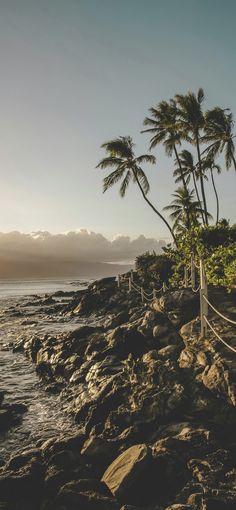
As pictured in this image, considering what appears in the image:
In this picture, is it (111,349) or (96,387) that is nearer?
(96,387)

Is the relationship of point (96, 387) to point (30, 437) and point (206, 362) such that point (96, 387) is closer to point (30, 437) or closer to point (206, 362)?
point (30, 437)

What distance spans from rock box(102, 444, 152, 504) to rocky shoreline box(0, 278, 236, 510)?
0.01m

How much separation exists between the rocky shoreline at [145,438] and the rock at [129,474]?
1cm

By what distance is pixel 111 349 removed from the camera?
980 cm

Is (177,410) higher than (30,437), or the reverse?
(177,410)

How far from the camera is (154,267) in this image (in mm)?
22172

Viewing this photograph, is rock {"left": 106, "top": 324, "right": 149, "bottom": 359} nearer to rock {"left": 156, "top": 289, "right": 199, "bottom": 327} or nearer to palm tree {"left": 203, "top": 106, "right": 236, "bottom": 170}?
rock {"left": 156, "top": 289, "right": 199, "bottom": 327}

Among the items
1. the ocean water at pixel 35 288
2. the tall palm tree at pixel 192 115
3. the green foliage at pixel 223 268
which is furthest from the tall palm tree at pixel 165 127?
the ocean water at pixel 35 288

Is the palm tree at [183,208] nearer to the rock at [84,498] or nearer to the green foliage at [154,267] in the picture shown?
the green foliage at [154,267]

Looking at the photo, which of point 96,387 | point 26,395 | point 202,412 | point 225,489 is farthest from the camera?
point 26,395

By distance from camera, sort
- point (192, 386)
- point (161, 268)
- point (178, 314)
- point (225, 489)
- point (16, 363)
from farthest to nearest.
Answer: point (161, 268)
point (16, 363)
point (178, 314)
point (192, 386)
point (225, 489)

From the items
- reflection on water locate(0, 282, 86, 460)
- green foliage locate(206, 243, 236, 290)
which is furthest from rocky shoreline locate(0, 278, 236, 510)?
green foliage locate(206, 243, 236, 290)

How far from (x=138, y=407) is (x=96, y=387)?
6.43 feet

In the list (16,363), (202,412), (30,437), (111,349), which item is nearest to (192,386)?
(202,412)
